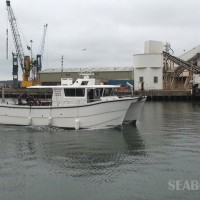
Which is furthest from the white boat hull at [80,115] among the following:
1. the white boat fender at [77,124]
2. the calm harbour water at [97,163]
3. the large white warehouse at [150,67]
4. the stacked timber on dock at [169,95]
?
the large white warehouse at [150,67]

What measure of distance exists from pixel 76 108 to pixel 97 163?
31.1 feet


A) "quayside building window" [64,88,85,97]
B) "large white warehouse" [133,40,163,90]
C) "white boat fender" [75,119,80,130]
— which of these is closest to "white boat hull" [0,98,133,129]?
"white boat fender" [75,119,80,130]

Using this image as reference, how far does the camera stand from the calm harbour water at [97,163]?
13883 mm

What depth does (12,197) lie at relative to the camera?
44.0 ft

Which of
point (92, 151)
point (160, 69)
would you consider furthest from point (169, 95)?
point (92, 151)

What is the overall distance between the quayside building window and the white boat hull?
4.39ft

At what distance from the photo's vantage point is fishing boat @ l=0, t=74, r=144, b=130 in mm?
26672

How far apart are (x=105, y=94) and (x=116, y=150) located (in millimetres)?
8316

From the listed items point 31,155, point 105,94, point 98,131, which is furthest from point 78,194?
point 105,94

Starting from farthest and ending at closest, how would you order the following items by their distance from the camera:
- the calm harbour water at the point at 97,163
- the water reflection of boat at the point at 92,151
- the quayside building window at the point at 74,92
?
the quayside building window at the point at 74,92
the water reflection of boat at the point at 92,151
the calm harbour water at the point at 97,163

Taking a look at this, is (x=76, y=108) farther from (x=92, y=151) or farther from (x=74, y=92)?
(x=92, y=151)

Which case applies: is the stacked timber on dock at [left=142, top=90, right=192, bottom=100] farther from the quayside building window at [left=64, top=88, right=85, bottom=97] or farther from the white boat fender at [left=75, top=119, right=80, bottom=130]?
the white boat fender at [left=75, top=119, right=80, bottom=130]

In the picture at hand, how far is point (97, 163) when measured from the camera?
58.2ft

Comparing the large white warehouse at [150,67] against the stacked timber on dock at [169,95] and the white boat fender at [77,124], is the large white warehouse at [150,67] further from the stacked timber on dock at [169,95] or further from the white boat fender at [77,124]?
the white boat fender at [77,124]
